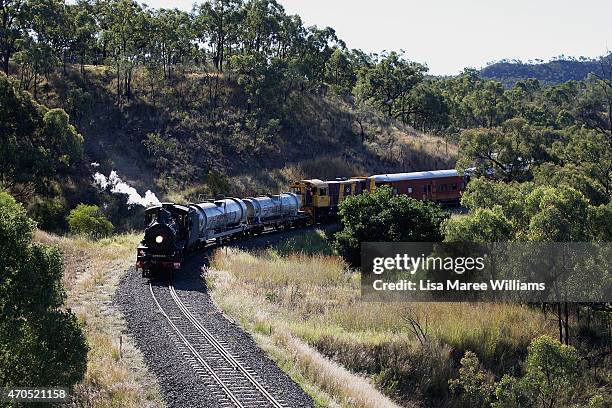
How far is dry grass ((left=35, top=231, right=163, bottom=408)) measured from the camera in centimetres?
1580

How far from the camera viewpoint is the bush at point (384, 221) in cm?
3700

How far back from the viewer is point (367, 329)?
25484mm

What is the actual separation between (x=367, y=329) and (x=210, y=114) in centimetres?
4943

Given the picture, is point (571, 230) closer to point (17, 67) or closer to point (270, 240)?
point (270, 240)

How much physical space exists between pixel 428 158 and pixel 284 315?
54101mm

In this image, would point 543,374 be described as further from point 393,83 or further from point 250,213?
point 393,83

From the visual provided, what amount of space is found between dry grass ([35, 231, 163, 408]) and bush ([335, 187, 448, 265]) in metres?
13.8

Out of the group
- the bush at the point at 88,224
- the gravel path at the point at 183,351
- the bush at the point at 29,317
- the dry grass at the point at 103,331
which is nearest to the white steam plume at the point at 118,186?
the bush at the point at 88,224

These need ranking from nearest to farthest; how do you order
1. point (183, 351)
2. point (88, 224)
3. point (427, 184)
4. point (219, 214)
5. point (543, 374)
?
1. point (543, 374)
2. point (183, 351)
3. point (219, 214)
4. point (88, 224)
5. point (427, 184)

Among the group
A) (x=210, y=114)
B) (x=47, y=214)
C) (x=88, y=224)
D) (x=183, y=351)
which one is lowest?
(x=183, y=351)

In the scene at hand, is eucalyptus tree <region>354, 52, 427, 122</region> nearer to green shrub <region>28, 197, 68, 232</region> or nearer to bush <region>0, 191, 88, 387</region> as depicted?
green shrub <region>28, 197, 68, 232</region>

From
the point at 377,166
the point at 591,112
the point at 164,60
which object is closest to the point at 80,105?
the point at 164,60

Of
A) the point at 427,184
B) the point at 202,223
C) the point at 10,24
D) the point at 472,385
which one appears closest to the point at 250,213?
the point at 202,223

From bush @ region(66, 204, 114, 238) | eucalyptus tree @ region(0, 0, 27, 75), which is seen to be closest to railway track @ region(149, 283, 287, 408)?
bush @ region(66, 204, 114, 238)
